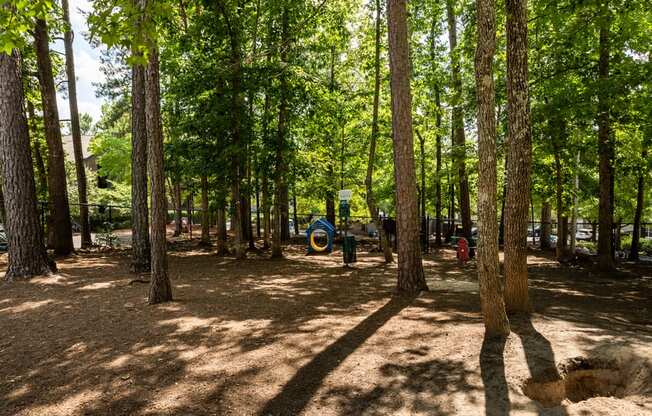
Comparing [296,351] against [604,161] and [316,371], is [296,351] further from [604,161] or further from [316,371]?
[604,161]

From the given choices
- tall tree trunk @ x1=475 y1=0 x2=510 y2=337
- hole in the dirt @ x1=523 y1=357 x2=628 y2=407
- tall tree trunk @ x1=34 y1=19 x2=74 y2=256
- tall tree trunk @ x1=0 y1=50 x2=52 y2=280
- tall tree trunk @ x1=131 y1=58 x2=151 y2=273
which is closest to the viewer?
hole in the dirt @ x1=523 y1=357 x2=628 y2=407

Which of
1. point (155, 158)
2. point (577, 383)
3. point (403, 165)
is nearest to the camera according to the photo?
point (577, 383)

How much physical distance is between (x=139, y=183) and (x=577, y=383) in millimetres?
9540

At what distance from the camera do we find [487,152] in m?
5.13

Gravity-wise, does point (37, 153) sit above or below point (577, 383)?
above

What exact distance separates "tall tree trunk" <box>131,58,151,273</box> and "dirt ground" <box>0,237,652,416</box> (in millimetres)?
1853

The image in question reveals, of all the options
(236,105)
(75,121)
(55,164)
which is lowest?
(55,164)

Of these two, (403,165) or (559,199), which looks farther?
(559,199)

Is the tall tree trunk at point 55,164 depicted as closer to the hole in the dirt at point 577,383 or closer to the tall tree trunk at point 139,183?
the tall tree trunk at point 139,183

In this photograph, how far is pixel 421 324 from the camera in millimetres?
6168

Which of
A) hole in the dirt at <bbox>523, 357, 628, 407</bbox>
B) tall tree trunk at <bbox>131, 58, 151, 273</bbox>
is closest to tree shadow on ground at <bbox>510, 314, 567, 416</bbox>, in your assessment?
hole in the dirt at <bbox>523, 357, 628, 407</bbox>

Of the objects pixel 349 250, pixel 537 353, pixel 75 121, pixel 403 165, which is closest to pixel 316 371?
pixel 537 353

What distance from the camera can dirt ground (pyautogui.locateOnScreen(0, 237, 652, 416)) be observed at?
3969 mm

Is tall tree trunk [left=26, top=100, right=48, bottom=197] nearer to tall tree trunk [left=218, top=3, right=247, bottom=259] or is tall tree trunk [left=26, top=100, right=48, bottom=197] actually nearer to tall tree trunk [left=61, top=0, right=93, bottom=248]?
tall tree trunk [left=61, top=0, right=93, bottom=248]
